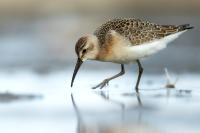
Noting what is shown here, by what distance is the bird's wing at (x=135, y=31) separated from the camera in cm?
1036

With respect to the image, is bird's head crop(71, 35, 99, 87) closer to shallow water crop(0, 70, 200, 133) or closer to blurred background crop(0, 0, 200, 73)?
shallow water crop(0, 70, 200, 133)

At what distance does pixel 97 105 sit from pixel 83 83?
206cm

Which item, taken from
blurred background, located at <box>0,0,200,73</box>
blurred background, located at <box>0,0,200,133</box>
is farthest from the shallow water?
blurred background, located at <box>0,0,200,73</box>

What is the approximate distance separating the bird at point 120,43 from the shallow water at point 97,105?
0.41m

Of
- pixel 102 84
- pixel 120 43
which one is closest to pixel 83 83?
pixel 102 84

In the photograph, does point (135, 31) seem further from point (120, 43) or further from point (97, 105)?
point (97, 105)

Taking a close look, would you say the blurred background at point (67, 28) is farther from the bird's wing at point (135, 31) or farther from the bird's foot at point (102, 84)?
the bird's foot at point (102, 84)

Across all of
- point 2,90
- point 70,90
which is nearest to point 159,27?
point 70,90

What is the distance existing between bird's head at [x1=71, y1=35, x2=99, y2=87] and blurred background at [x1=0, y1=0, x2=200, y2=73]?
161 centimetres

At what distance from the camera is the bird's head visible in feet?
33.1

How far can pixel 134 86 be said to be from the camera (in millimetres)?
10133

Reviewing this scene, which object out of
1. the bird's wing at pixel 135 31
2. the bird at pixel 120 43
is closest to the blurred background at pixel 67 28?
the bird's wing at pixel 135 31

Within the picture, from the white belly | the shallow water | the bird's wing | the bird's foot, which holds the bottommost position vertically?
the shallow water

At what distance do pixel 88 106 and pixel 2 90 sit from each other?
1745 millimetres
